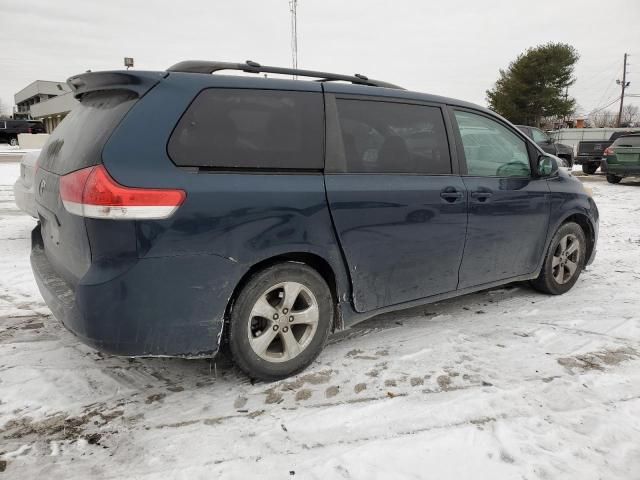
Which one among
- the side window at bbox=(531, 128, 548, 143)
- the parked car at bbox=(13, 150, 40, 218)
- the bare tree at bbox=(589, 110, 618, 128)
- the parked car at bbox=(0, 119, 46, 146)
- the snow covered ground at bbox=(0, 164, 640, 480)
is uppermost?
the bare tree at bbox=(589, 110, 618, 128)

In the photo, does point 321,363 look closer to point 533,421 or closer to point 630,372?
point 533,421

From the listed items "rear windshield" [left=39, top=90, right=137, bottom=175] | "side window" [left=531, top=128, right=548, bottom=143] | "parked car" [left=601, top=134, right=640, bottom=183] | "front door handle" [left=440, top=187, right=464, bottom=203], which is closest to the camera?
"rear windshield" [left=39, top=90, right=137, bottom=175]

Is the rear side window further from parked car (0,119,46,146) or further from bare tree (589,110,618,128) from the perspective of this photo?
bare tree (589,110,618,128)

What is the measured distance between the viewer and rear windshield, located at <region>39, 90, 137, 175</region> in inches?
94.7

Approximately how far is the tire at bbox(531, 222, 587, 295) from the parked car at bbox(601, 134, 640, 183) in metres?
11.3

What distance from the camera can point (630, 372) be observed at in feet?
9.77

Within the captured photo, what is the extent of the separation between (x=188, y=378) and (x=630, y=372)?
2733 mm

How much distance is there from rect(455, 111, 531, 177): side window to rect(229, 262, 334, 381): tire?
1.62 m

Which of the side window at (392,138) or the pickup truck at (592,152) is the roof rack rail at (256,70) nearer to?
the side window at (392,138)

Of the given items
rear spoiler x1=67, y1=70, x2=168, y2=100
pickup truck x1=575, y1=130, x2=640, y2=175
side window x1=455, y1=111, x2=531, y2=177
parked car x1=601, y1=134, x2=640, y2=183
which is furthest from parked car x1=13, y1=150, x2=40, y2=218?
pickup truck x1=575, y1=130, x2=640, y2=175

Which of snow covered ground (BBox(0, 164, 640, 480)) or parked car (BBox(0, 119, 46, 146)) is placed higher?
parked car (BBox(0, 119, 46, 146))

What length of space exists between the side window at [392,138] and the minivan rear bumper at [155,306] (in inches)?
44.2

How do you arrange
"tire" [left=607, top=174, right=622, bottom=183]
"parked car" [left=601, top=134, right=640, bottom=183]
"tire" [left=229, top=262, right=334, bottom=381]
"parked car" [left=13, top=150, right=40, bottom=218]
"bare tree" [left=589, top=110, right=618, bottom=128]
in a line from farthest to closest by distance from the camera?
"bare tree" [left=589, top=110, right=618, bottom=128]
"tire" [left=607, top=174, right=622, bottom=183]
"parked car" [left=601, top=134, right=640, bottom=183]
"parked car" [left=13, top=150, right=40, bottom=218]
"tire" [left=229, top=262, right=334, bottom=381]

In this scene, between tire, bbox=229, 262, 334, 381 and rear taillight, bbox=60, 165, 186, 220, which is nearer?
rear taillight, bbox=60, 165, 186, 220
